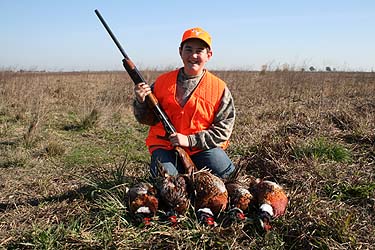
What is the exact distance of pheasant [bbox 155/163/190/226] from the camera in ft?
9.79

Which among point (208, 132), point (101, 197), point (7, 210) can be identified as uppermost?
point (208, 132)

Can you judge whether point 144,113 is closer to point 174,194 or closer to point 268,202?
point 174,194

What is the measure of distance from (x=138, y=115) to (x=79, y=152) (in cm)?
220

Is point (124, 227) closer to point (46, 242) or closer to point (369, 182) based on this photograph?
point (46, 242)

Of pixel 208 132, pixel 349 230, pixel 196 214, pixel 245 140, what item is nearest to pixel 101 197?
pixel 196 214

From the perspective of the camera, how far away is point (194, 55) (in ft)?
11.6

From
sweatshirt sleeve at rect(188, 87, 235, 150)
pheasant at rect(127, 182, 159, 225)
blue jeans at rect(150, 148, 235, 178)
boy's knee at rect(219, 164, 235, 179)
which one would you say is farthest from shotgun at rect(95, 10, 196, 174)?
pheasant at rect(127, 182, 159, 225)

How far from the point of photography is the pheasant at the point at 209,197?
2.95m

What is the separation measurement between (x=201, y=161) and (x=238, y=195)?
2.41 feet

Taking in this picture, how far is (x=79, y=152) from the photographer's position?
552 centimetres

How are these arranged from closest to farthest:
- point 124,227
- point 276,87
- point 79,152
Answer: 1. point 124,227
2. point 79,152
3. point 276,87

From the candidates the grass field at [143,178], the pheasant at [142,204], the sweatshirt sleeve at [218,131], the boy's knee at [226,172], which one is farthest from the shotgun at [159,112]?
the grass field at [143,178]

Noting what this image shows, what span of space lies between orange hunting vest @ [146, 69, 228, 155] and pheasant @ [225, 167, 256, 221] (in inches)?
21.9

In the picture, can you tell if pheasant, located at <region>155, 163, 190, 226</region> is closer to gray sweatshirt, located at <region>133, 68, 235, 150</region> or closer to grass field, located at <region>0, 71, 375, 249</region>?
grass field, located at <region>0, 71, 375, 249</region>
